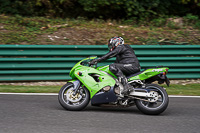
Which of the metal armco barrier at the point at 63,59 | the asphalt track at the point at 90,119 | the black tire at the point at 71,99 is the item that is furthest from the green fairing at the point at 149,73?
the metal armco barrier at the point at 63,59

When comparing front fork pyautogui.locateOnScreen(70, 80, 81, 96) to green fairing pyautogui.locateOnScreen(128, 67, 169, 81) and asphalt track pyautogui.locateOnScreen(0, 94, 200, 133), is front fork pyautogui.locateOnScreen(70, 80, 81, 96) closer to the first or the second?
asphalt track pyautogui.locateOnScreen(0, 94, 200, 133)

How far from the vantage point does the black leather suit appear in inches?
254

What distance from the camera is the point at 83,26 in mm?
13406

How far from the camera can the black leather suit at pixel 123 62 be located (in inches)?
254

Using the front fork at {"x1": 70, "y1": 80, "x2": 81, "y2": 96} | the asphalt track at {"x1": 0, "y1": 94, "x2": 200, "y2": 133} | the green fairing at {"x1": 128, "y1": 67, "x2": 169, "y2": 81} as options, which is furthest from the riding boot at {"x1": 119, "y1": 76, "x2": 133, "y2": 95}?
the front fork at {"x1": 70, "y1": 80, "x2": 81, "y2": 96}

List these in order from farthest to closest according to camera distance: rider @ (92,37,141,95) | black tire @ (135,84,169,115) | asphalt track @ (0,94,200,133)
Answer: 1. rider @ (92,37,141,95)
2. black tire @ (135,84,169,115)
3. asphalt track @ (0,94,200,133)

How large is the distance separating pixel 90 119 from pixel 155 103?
1453 millimetres

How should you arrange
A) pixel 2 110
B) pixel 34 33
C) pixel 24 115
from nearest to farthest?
pixel 24 115, pixel 2 110, pixel 34 33

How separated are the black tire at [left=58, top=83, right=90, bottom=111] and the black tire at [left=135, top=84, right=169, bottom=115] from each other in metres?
1.08

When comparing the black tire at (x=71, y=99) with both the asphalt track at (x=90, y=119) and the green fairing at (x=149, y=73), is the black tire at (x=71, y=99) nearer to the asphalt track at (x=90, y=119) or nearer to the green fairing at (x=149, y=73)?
the asphalt track at (x=90, y=119)

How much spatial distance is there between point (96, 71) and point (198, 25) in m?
9.02

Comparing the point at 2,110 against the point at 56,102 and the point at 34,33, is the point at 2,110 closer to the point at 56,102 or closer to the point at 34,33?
the point at 56,102

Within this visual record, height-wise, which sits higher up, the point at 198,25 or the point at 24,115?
the point at 198,25

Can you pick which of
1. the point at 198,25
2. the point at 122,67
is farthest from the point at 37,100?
the point at 198,25
